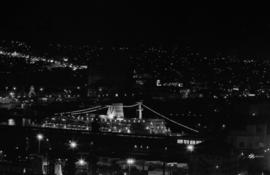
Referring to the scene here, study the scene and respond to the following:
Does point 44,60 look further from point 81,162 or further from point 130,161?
point 130,161

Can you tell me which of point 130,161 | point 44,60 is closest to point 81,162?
point 130,161

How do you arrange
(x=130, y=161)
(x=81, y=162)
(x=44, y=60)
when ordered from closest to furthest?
(x=130, y=161), (x=81, y=162), (x=44, y=60)

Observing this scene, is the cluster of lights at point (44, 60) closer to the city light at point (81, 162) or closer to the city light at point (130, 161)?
the city light at point (81, 162)

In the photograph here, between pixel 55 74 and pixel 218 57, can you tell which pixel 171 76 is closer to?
pixel 218 57

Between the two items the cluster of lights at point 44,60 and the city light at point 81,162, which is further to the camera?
the cluster of lights at point 44,60

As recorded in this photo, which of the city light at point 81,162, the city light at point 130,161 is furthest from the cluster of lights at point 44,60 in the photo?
the city light at point 130,161

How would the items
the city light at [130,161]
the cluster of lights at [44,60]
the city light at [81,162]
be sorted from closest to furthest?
1. the city light at [130,161]
2. the city light at [81,162]
3. the cluster of lights at [44,60]

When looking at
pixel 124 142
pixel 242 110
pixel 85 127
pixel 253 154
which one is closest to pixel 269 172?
pixel 253 154

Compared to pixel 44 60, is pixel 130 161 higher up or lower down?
lower down

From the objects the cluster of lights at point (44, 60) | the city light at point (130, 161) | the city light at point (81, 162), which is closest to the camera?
the city light at point (130, 161)

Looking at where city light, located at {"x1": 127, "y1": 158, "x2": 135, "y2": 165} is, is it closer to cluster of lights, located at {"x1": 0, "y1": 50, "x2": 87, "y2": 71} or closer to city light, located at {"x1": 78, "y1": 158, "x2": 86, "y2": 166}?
city light, located at {"x1": 78, "y1": 158, "x2": 86, "y2": 166}

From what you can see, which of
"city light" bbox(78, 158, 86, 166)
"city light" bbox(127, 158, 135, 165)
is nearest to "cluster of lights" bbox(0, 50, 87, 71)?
Answer: "city light" bbox(78, 158, 86, 166)
